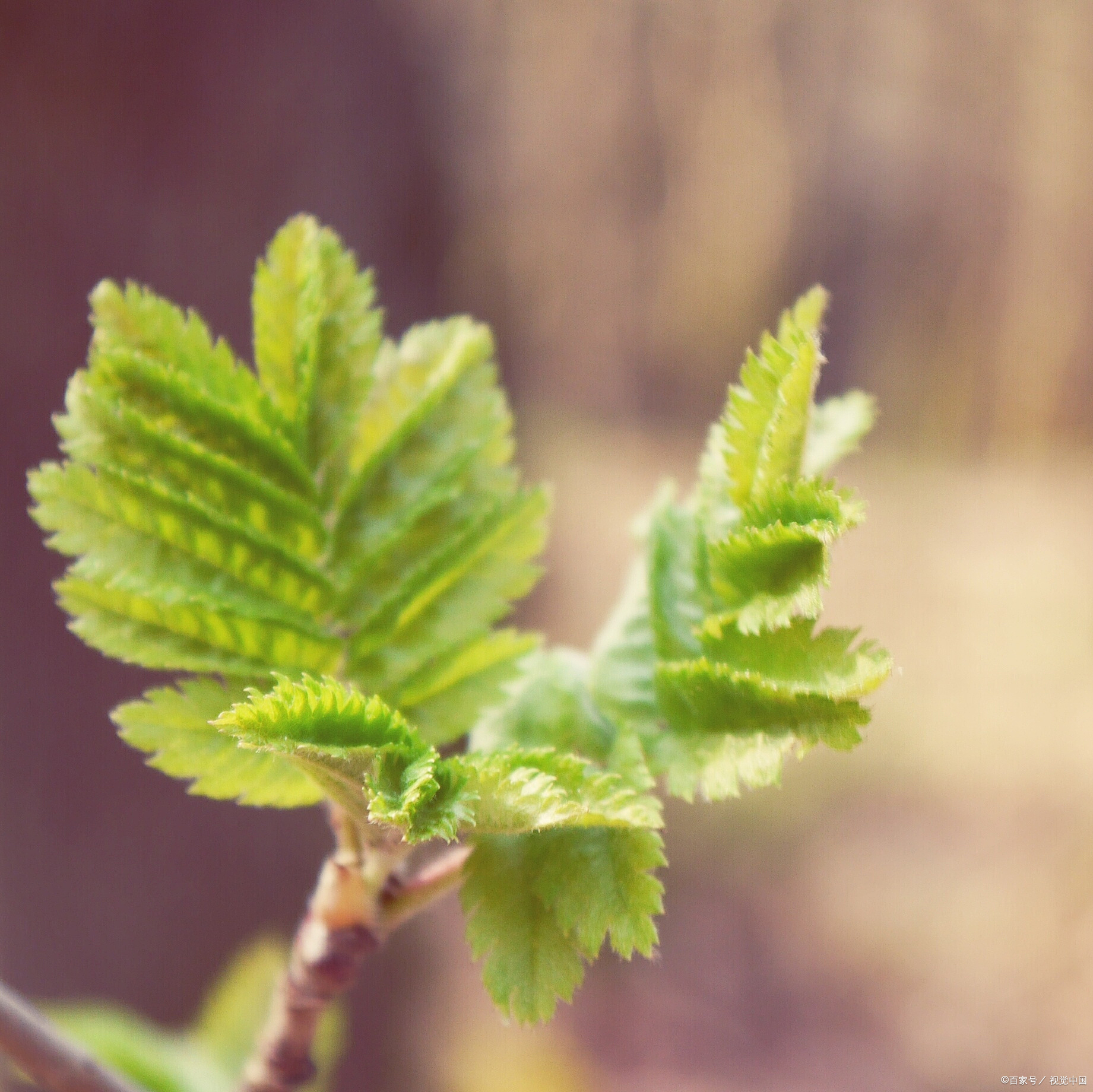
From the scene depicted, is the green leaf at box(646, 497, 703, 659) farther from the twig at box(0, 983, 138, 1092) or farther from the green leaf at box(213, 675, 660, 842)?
the twig at box(0, 983, 138, 1092)

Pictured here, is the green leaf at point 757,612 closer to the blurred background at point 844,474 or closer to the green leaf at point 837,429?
the green leaf at point 837,429

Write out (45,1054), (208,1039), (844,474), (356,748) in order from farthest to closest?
(844,474) < (208,1039) < (45,1054) < (356,748)

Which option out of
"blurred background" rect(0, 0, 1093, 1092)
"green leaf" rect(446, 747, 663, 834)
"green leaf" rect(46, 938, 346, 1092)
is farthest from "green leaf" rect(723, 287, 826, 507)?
"blurred background" rect(0, 0, 1093, 1092)

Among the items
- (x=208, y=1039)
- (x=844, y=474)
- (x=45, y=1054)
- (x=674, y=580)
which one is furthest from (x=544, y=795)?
(x=844, y=474)

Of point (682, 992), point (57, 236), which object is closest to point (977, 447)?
point (682, 992)

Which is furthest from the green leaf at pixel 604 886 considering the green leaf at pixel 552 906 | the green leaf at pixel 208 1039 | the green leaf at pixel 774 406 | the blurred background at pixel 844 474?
the blurred background at pixel 844 474

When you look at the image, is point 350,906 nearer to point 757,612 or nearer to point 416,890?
point 416,890

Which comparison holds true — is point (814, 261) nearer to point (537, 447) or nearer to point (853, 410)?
point (537, 447)
